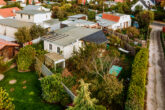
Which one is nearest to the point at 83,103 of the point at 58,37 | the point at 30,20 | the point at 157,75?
the point at 157,75

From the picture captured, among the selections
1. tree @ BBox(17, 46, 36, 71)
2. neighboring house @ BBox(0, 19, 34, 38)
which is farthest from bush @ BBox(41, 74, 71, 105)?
neighboring house @ BBox(0, 19, 34, 38)

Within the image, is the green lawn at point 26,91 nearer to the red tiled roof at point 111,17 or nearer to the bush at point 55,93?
the bush at point 55,93

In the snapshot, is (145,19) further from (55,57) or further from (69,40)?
(55,57)

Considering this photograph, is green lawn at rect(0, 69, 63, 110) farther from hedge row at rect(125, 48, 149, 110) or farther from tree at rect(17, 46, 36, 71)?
hedge row at rect(125, 48, 149, 110)

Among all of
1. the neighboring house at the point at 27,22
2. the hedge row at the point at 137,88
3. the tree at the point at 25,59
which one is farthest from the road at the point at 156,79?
the neighboring house at the point at 27,22

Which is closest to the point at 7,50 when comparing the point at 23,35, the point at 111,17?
the point at 23,35

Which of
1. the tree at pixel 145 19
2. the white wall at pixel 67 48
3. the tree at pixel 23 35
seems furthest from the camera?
the tree at pixel 145 19
